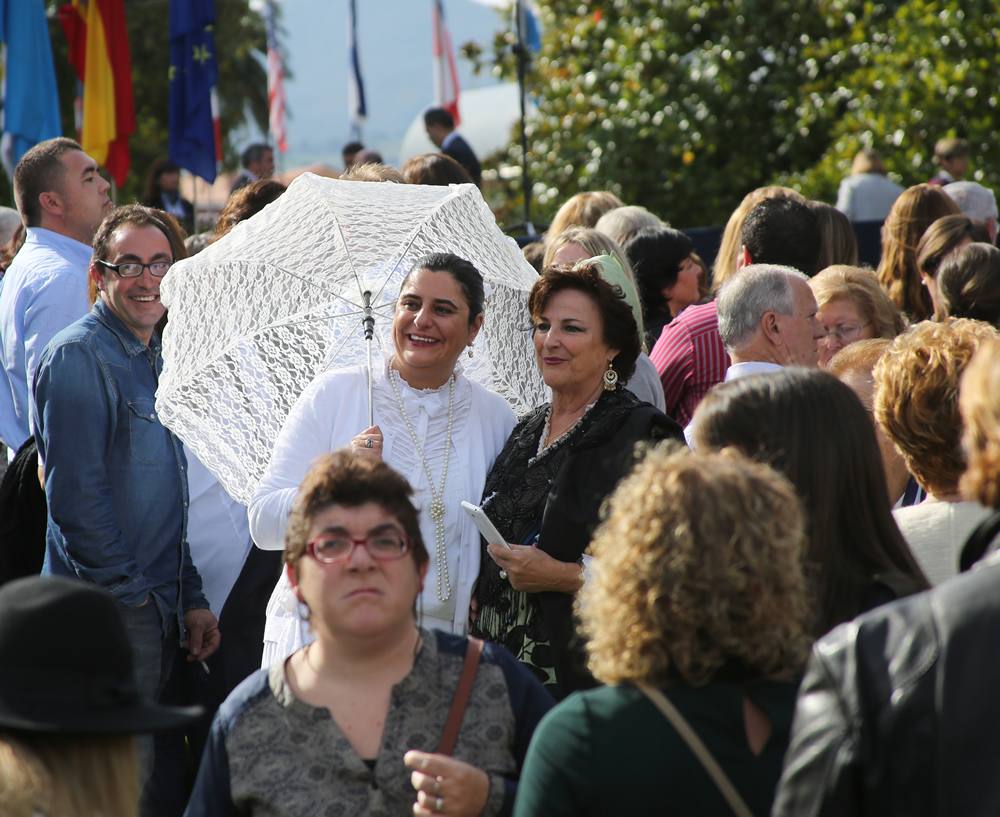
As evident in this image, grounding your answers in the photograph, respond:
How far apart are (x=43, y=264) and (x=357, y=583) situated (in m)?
3.33

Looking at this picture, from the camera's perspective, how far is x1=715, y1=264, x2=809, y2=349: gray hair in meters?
4.94

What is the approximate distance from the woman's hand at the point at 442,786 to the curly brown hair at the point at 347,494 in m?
0.42

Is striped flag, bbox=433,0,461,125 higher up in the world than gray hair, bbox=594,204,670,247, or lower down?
higher up

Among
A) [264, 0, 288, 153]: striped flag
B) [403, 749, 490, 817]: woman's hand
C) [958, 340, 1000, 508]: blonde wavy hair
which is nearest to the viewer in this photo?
[958, 340, 1000, 508]: blonde wavy hair

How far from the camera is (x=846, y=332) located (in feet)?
18.8

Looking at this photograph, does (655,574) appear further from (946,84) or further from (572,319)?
(946,84)

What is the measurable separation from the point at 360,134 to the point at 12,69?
57.0ft

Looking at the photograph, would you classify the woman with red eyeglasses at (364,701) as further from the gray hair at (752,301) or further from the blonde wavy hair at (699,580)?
the gray hair at (752,301)

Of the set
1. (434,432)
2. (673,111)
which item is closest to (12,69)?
(434,432)

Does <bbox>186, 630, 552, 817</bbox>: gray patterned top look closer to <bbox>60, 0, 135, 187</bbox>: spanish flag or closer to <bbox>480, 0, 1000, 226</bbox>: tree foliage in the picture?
<bbox>60, 0, 135, 187</bbox>: spanish flag

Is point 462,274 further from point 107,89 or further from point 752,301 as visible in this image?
point 107,89

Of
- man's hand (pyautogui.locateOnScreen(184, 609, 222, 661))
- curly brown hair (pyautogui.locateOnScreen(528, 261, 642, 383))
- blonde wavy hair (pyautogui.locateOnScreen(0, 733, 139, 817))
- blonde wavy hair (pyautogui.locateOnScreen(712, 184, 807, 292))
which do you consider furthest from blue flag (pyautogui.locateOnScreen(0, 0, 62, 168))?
blonde wavy hair (pyautogui.locateOnScreen(0, 733, 139, 817))

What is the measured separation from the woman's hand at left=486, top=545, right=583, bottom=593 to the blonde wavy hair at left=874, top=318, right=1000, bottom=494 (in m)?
0.94

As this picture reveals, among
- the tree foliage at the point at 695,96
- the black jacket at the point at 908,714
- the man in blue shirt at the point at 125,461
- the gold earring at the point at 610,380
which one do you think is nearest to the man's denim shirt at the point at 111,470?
the man in blue shirt at the point at 125,461
